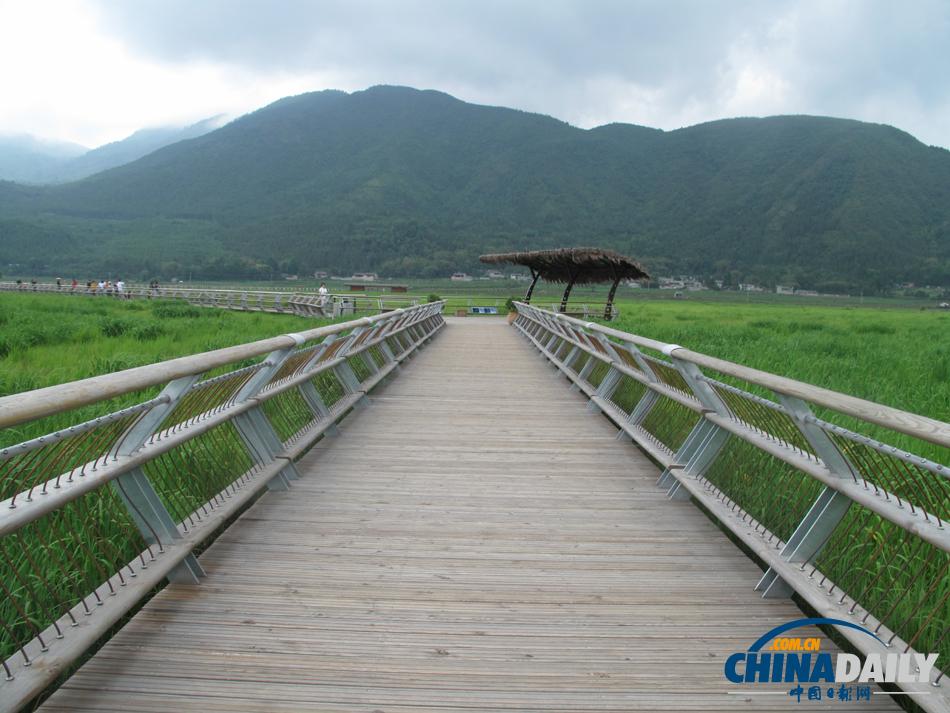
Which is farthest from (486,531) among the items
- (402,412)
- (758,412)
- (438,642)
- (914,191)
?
(914,191)

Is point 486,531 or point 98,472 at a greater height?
point 98,472

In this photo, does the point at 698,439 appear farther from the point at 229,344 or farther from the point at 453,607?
the point at 229,344

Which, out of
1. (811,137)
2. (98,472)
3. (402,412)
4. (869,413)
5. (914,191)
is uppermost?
(811,137)

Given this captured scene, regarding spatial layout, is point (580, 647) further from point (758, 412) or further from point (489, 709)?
point (758, 412)

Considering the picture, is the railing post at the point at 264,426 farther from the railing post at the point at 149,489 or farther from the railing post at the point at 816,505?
the railing post at the point at 816,505

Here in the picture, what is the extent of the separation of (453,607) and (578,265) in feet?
63.7

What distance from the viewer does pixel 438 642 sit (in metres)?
2.11

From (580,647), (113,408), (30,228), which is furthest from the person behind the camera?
(30,228)

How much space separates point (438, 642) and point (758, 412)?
7.37 ft

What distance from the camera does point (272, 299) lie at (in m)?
30.0

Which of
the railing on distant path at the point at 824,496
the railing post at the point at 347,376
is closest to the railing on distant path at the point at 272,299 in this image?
the railing post at the point at 347,376

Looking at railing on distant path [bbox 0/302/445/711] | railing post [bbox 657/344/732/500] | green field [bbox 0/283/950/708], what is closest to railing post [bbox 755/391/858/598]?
railing post [bbox 657/344/732/500]

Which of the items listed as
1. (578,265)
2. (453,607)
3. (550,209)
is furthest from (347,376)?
(550,209)

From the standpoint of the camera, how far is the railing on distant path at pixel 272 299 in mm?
22719
